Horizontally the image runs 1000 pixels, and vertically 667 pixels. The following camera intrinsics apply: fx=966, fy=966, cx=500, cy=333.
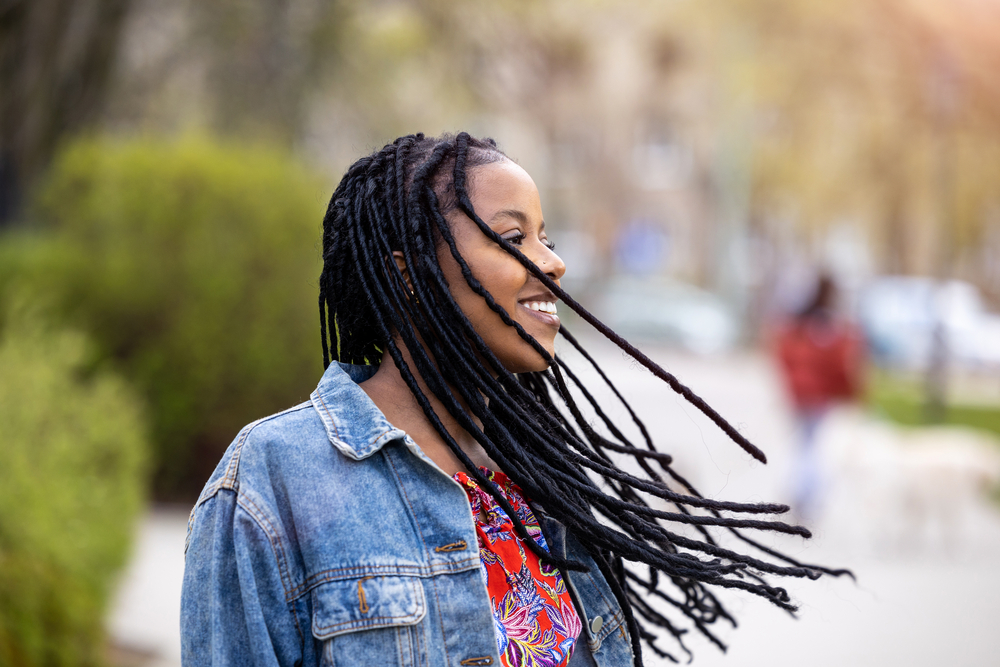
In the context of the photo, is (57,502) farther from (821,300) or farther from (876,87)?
(876,87)

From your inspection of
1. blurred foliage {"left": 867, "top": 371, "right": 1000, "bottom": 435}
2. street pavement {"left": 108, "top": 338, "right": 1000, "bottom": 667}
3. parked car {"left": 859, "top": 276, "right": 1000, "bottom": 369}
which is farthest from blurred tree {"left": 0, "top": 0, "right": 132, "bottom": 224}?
parked car {"left": 859, "top": 276, "right": 1000, "bottom": 369}

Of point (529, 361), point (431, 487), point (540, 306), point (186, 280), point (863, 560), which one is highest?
point (186, 280)

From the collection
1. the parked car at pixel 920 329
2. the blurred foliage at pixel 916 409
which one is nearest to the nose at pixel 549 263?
the blurred foliage at pixel 916 409

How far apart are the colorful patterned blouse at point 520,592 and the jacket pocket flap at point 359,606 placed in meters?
0.17

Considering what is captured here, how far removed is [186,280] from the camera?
7559mm

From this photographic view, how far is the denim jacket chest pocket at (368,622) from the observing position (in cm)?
146

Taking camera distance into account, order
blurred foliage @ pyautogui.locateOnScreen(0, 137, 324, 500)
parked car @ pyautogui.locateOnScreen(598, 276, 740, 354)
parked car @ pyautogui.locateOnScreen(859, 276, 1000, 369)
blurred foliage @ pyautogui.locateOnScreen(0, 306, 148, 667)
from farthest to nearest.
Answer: parked car @ pyautogui.locateOnScreen(598, 276, 740, 354)
parked car @ pyautogui.locateOnScreen(859, 276, 1000, 369)
blurred foliage @ pyautogui.locateOnScreen(0, 137, 324, 500)
blurred foliage @ pyautogui.locateOnScreen(0, 306, 148, 667)

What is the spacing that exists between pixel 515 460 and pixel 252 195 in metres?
6.47

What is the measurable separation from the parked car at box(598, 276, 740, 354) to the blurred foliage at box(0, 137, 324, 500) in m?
13.9

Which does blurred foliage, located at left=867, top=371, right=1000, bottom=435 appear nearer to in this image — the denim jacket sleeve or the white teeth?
the white teeth

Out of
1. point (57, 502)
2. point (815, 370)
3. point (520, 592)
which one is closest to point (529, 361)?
point (520, 592)

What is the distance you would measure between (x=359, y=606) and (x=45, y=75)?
25.8 ft

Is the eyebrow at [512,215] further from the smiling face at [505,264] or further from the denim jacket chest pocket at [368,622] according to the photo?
the denim jacket chest pocket at [368,622]

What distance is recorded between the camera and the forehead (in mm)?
1776
